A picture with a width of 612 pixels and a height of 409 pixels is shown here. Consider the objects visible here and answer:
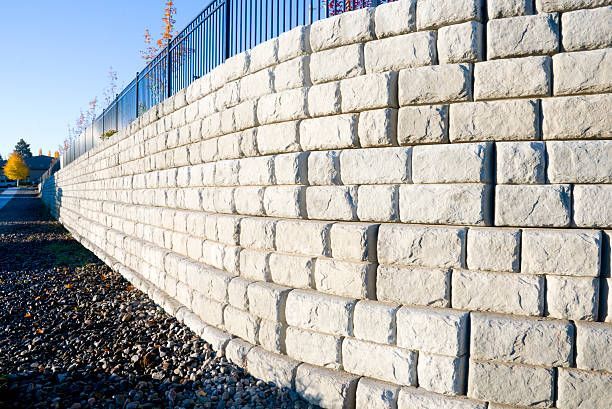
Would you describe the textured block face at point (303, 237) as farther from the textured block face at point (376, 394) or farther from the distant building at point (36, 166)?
the distant building at point (36, 166)

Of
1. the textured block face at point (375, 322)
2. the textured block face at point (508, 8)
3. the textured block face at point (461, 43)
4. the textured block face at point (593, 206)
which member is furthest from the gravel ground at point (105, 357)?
the textured block face at point (508, 8)

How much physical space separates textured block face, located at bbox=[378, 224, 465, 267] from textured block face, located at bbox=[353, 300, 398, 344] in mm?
347

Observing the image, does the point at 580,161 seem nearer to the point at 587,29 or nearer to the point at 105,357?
the point at 587,29

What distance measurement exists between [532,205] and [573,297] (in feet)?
2.07

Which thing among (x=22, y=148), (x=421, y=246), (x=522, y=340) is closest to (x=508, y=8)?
(x=421, y=246)

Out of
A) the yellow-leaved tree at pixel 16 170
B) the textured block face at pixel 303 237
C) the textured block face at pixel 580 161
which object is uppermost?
the yellow-leaved tree at pixel 16 170

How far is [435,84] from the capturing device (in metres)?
3.67

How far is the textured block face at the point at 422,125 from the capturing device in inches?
144

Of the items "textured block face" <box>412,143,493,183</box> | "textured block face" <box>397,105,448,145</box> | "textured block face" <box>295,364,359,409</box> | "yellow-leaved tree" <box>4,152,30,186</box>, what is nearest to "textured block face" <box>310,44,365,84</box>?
"textured block face" <box>397,105,448,145</box>

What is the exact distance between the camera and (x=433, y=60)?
12.2 ft

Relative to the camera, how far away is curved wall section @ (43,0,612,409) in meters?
3.24

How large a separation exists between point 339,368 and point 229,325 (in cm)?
157

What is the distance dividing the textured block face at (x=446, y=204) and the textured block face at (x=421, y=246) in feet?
0.26

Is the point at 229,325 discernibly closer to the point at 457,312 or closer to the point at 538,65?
the point at 457,312
